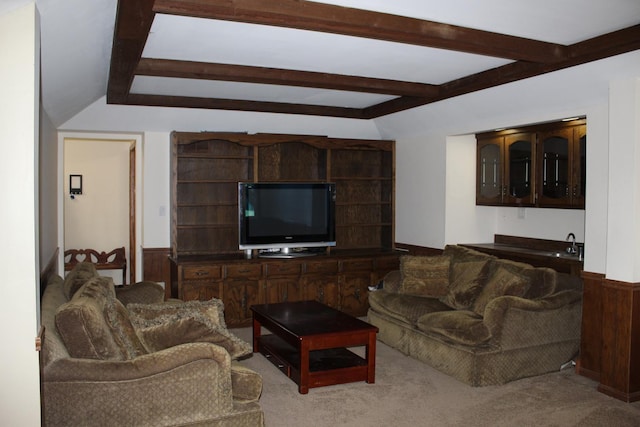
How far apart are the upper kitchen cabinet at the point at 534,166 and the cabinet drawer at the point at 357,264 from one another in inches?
56.5

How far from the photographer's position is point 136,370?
2.86 m

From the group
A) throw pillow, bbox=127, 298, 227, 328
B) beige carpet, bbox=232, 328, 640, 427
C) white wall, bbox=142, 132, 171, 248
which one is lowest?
beige carpet, bbox=232, 328, 640, 427

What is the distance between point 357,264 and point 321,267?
447 mm

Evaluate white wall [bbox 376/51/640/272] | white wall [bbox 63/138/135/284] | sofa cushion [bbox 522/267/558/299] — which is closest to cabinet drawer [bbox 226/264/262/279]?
white wall [bbox 376/51/640/272]

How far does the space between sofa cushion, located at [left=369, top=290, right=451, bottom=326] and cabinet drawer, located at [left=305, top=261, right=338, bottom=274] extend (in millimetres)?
907

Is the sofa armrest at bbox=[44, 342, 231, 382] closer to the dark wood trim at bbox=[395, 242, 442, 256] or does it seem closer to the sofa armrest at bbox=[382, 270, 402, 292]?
the sofa armrest at bbox=[382, 270, 402, 292]

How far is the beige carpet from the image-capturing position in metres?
3.72

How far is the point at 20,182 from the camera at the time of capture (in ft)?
8.29

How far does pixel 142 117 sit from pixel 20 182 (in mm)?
3802

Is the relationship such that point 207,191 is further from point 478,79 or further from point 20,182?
point 20,182

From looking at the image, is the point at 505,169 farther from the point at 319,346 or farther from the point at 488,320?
the point at 319,346

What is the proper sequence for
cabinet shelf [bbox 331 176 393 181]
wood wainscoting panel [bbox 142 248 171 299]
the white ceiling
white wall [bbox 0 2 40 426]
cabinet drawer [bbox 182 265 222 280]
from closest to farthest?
white wall [bbox 0 2 40 426]
the white ceiling
cabinet drawer [bbox 182 265 222 280]
wood wainscoting panel [bbox 142 248 171 299]
cabinet shelf [bbox 331 176 393 181]

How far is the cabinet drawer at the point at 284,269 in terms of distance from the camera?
6.25 m

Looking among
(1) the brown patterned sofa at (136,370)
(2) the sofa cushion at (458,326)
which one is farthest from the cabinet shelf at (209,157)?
(1) the brown patterned sofa at (136,370)
